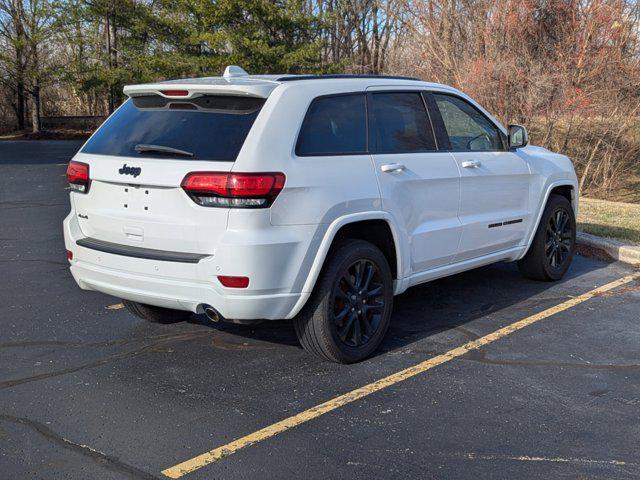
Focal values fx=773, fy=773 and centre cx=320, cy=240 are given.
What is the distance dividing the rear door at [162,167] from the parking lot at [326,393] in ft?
3.04

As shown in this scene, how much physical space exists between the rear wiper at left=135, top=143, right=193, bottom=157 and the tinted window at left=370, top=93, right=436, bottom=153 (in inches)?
54.0

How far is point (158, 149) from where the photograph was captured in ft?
15.8

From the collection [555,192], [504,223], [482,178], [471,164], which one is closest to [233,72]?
[471,164]

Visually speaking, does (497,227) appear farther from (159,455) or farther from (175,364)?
(159,455)

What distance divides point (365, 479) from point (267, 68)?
29.5 m

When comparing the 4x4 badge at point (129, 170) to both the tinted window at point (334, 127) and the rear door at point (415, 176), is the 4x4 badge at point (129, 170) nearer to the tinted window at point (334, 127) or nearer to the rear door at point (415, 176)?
the tinted window at point (334, 127)

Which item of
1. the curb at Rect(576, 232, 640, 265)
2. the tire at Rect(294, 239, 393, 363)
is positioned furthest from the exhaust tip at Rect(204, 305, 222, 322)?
the curb at Rect(576, 232, 640, 265)

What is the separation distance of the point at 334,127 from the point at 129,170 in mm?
1363

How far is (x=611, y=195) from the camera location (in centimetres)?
1602

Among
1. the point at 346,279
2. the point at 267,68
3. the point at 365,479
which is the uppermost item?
the point at 267,68

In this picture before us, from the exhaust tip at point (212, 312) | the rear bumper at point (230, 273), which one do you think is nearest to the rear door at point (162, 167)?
the rear bumper at point (230, 273)

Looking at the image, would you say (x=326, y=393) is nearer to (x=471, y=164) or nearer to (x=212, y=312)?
(x=212, y=312)

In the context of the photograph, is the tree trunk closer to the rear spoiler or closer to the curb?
the curb

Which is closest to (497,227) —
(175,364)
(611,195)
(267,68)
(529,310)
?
(529,310)
